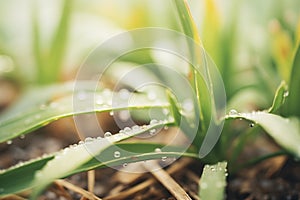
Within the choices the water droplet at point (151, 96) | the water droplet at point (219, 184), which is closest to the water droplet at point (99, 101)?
the water droplet at point (151, 96)

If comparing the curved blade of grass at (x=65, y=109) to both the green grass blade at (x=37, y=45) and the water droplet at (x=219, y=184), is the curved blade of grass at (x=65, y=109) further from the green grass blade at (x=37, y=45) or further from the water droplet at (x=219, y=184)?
the green grass blade at (x=37, y=45)

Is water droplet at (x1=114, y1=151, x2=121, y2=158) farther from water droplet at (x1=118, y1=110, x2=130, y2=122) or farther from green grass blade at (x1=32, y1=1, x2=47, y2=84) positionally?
green grass blade at (x1=32, y1=1, x2=47, y2=84)

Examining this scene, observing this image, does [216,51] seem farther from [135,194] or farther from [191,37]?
[135,194]

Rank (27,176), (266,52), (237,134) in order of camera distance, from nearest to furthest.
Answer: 1. (27,176)
2. (237,134)
3. (266,52)

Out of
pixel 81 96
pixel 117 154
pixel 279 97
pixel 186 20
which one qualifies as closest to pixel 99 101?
pixel 81 96

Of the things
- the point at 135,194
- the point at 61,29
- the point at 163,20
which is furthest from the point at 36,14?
the point at 135,194

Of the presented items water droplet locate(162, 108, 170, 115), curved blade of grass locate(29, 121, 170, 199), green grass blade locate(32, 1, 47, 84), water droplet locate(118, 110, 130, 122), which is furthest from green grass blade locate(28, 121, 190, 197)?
green grass blade locate(32, 1, 47, 84)
